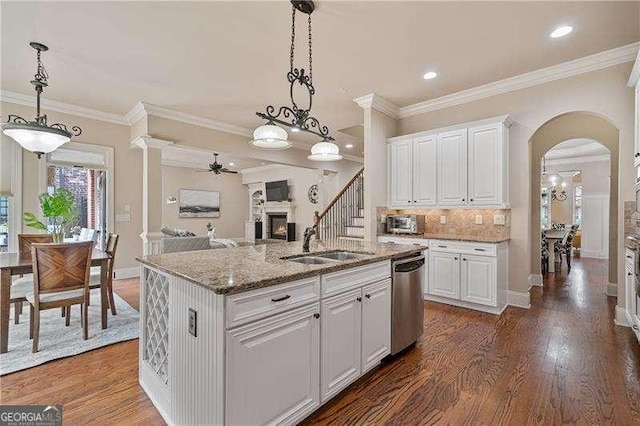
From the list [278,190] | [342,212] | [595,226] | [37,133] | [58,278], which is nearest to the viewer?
[58,278]

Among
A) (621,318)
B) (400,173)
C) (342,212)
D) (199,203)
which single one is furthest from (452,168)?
(199,203)

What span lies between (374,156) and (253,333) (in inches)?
144

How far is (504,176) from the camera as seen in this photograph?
3.93m

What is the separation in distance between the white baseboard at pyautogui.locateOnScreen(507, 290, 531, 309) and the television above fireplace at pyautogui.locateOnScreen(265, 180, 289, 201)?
24.9ft

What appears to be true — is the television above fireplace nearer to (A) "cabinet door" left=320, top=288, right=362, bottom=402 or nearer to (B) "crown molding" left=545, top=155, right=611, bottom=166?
(B) "crown molding" left=545, top=155, right=611, bottom=166

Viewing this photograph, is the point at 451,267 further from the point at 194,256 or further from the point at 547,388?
the point at 194,256

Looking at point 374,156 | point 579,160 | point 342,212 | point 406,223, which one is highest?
point 579,160

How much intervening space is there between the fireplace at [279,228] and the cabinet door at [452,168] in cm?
654

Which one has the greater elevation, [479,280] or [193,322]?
[193,322]

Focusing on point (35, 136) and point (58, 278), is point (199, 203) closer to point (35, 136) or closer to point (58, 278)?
point (35, 136)

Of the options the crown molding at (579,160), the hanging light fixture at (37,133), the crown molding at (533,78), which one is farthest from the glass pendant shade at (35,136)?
the crown molding at (579,160)

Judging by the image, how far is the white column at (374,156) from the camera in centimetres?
461

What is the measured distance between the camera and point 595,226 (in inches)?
322

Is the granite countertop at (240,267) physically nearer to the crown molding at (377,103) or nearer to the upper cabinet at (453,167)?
the upper cabinet at (453,167)
